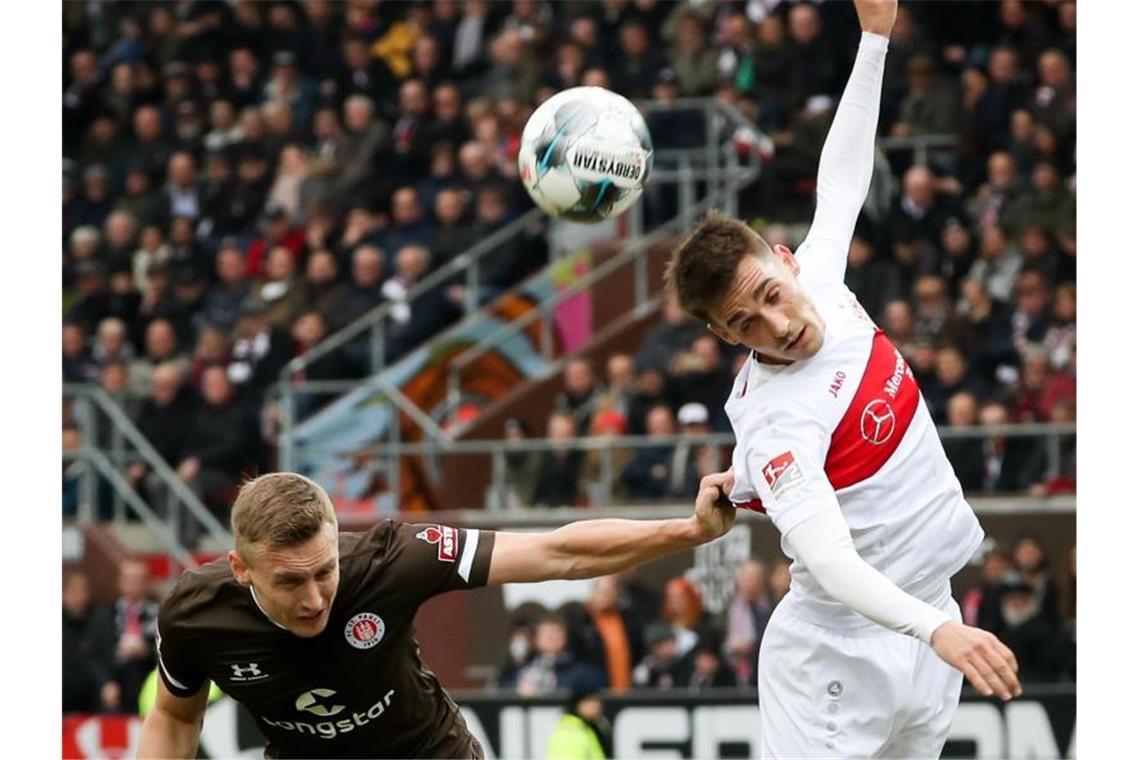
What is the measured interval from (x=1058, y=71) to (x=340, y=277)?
240 inches

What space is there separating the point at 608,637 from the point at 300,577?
7.44 m

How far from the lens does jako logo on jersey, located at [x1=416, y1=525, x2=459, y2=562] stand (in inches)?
246

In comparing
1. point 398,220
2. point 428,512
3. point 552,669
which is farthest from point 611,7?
point 552,669

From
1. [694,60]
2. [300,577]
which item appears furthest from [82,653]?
[300,577]

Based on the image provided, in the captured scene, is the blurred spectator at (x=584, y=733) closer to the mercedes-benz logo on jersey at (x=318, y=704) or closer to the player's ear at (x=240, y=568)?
the mercedes-benz logo on jersey at (x=318, y=704)

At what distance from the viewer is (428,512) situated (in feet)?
48.6

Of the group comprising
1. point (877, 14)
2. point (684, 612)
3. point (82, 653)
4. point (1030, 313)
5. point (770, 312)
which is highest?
point (877, 14)

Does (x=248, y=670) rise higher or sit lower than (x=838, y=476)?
lower

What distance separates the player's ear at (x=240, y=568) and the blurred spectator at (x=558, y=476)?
8.10 m

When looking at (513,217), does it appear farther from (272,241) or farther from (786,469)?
(786,469)

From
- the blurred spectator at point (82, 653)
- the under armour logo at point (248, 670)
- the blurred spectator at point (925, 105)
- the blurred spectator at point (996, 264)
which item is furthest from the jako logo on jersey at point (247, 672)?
the blurred spectator at point (925, 105)

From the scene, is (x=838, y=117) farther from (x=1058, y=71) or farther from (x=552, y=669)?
(x=1058, y=71)

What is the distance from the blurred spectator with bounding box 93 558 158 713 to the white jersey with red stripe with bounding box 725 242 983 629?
872 cm

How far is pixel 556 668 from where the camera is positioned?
1308 centimetres
